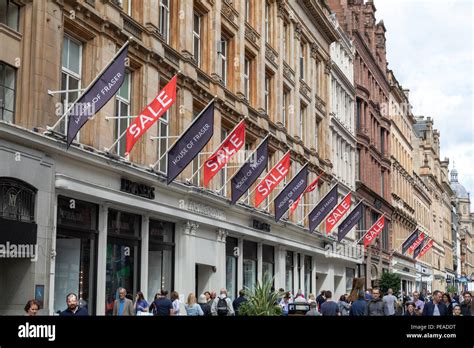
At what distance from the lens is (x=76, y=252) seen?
70.1 feet

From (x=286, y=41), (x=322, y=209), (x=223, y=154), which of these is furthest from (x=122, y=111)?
(x=286, y=41)

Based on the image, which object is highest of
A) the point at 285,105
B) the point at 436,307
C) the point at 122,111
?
the point at 285,105

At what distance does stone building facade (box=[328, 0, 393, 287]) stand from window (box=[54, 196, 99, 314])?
40.6m

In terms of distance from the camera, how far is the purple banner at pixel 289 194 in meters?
32.6

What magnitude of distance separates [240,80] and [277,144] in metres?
5.89

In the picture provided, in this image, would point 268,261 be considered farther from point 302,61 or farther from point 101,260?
point 101,260

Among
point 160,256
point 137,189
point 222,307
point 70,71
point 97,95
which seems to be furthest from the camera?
point 160,256

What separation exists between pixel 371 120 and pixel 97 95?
52786 mm

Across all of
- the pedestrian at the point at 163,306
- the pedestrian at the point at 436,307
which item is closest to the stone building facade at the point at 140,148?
the pedestrian at the point at 163,306

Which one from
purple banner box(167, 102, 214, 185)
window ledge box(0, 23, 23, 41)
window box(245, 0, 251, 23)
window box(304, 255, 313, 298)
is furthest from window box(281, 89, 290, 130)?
window ledge box(0, 23, 23, 41)

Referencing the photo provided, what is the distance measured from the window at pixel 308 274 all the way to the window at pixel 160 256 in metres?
18.0

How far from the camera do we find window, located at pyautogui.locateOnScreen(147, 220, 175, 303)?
2617 cm

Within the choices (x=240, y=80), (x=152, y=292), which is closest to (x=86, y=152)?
(x=152, y=292)
